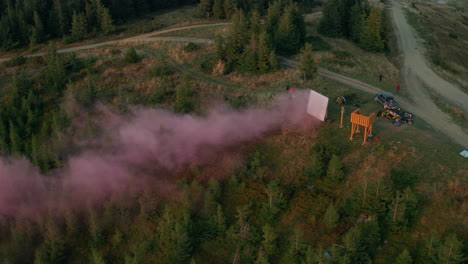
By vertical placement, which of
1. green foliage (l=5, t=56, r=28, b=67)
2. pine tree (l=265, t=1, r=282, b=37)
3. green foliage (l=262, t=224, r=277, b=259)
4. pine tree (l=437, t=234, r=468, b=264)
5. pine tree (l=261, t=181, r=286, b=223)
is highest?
pine tree (l=265, t=1, r=282, b=37)

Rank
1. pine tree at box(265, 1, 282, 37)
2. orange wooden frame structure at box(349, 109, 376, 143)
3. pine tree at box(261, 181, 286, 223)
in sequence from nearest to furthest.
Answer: pine tree at box(261, 181, 286, 223) → orange wooden frame structure at box(349, 109, 376, 143) → pine tree at box(265, 1, 282, 37)

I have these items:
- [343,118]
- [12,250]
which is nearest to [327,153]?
[343,118]

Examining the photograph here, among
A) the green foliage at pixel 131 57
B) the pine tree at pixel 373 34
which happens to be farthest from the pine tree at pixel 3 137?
the pine tree at pixel 373 34

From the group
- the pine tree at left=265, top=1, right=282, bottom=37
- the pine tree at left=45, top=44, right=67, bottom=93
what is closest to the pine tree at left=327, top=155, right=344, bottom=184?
the pine tree at left=265, top=1, right=282, bottom=37

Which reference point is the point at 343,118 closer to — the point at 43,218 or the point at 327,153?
the point at 327,153

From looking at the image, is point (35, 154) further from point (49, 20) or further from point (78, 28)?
point (49, 20)

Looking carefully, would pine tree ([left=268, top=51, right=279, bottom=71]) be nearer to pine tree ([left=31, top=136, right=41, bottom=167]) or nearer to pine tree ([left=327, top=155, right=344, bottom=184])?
pine tree ([left=327, top=155, right=344, bottom=184])

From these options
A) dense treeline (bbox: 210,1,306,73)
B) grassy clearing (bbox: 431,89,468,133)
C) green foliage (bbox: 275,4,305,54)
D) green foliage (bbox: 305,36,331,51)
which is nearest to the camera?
grassy clearing (bbox: 431,89,468,133)
